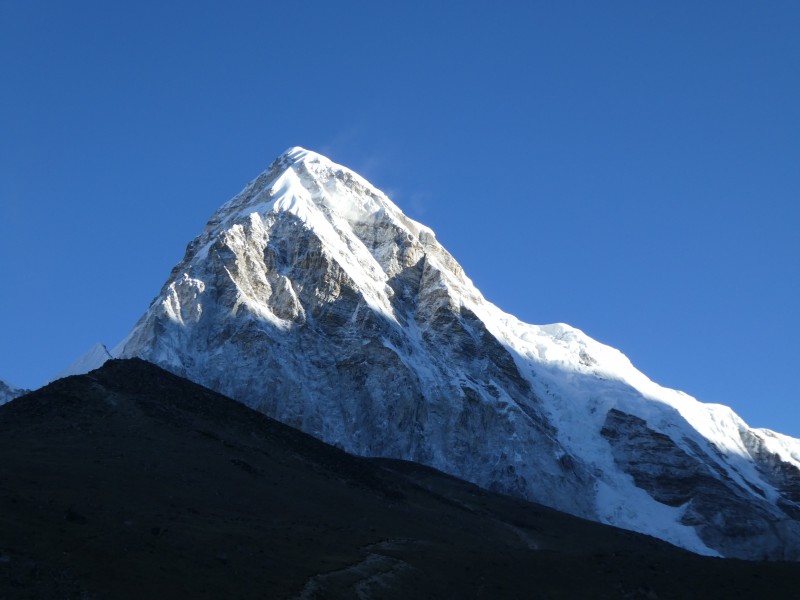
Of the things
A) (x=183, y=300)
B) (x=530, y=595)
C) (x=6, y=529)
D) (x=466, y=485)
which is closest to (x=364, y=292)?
(x=183, y=300)

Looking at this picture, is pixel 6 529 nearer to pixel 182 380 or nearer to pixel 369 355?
pixel 182 380

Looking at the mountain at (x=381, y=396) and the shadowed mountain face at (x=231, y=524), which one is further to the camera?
the mountain at (x=381, y=396)

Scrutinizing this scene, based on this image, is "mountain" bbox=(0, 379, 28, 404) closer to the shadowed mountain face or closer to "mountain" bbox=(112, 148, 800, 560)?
"mountain" bbox=(112, 148, 800, 560)

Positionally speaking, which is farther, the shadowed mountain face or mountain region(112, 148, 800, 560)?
mountain region(112, 148, 800, 560)

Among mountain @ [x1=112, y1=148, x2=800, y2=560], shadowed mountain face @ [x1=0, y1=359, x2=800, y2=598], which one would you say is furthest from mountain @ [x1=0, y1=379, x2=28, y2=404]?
shadowed mountain face @ [x1=0, y1=359, x2=800, y2=598]

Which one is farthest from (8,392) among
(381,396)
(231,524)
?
(231,524)

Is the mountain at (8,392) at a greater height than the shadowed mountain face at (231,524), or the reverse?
the mountain at (8,392)

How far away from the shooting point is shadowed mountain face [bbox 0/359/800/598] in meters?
55.0

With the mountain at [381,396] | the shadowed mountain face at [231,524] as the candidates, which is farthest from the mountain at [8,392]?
the shadowed mountain face at [231,524]

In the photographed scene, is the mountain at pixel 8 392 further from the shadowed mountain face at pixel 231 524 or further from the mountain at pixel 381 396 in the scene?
the shadowed mountain face at pixel 231 524

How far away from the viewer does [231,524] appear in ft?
238

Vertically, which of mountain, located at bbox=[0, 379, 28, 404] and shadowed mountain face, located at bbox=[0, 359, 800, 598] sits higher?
mountain, located at bbox=[0, 379, 28, 404]

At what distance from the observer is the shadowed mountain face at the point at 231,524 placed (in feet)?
181

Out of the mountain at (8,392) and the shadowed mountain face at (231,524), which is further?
the mountain at (8,392)
